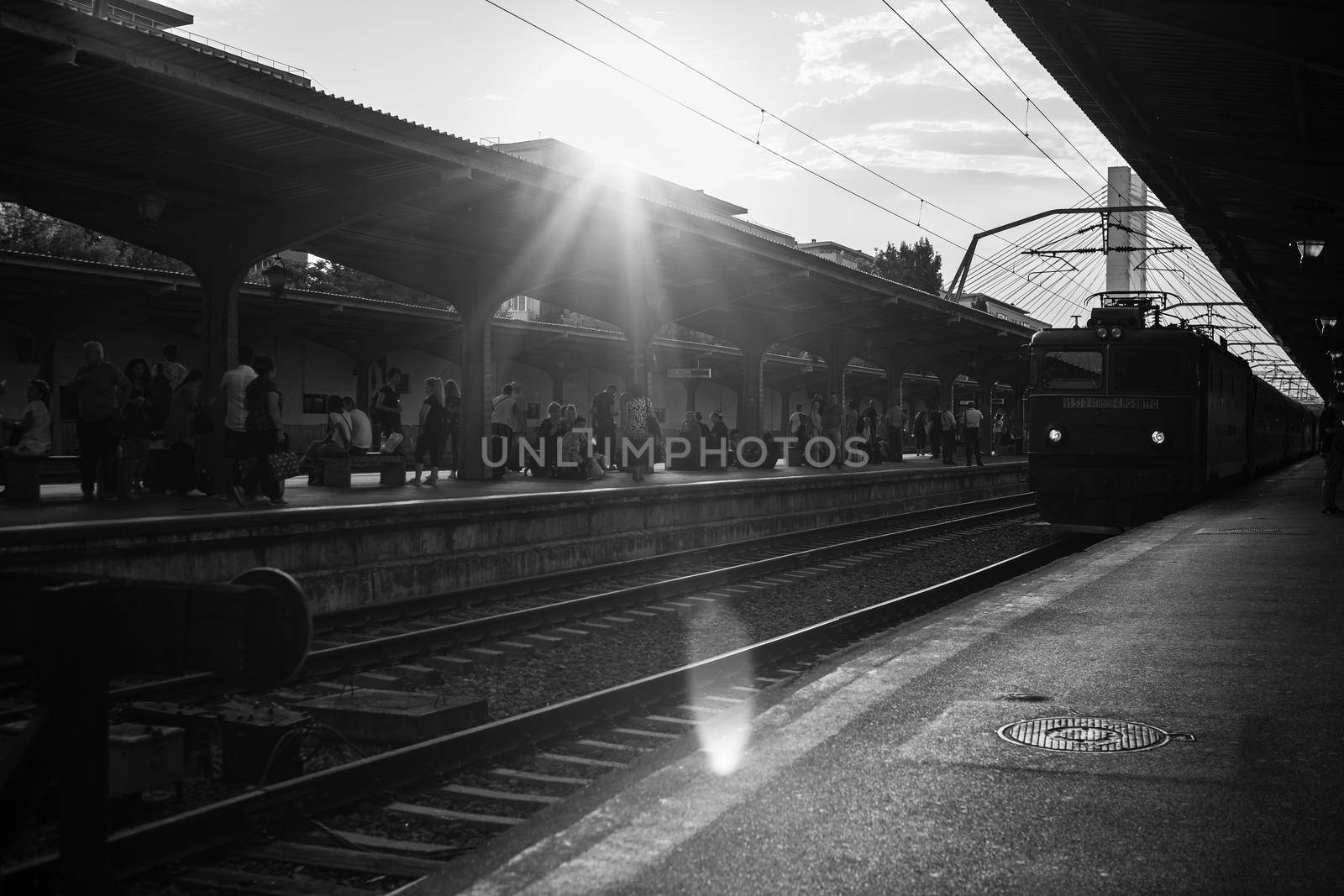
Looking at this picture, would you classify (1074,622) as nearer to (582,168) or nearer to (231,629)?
(231,629)

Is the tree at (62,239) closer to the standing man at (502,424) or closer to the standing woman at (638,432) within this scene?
the standing man at (502,424)

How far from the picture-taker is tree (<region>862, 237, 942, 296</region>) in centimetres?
8381

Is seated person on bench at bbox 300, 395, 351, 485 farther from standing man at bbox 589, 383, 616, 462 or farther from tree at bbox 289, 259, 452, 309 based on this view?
tree at bbox 289, 259, 452, 309

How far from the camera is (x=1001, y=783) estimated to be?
4430mm

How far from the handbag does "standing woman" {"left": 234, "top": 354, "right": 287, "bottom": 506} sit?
0.09ft

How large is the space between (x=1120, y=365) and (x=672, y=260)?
681 cm

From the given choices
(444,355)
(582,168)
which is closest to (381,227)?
(444,355)

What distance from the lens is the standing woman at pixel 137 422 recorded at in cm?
1280

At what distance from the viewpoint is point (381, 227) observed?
49.5 ft

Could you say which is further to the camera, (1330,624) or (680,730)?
(1330,624)

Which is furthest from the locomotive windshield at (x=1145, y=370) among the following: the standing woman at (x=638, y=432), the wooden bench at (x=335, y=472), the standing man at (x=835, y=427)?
the wooden bench at (x=335, y=472)

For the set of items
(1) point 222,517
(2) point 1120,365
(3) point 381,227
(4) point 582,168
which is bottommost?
(1) point 222,517

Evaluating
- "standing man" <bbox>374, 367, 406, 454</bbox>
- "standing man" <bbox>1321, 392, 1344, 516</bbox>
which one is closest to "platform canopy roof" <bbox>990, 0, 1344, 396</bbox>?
"standing man" <bbox>1321, 392, 1344, 516</bbox>

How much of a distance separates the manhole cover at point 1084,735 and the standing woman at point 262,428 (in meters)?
8.55
